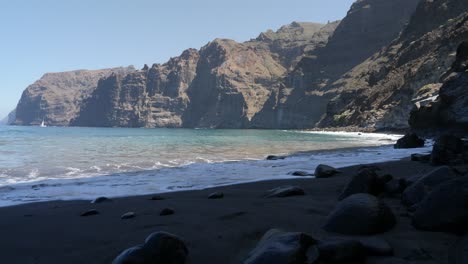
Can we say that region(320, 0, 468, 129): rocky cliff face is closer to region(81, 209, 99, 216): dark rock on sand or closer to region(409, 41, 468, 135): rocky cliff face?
region(409, 41, 468, 135): rocky cliff face

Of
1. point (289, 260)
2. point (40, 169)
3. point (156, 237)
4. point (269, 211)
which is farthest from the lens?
point (40, 169)

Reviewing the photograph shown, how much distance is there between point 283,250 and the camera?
376 cm

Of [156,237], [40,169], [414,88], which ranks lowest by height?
[40,169]

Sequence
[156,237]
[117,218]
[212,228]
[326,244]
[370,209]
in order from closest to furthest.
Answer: [326,244] → [156,237] → [370,209] → [212,228] → [117,218]

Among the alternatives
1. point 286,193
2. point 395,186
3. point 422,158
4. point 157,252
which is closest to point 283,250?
point 157,252

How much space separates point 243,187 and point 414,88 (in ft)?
261

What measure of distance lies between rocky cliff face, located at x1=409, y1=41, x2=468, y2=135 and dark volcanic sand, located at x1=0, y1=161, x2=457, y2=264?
25.5 meters

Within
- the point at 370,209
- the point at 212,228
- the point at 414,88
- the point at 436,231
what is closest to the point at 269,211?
the point at 212,228

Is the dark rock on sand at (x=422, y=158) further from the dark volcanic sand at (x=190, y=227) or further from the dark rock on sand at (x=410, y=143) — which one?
the dark rock on sand at (x=410, y=143)

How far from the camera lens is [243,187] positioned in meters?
10.2

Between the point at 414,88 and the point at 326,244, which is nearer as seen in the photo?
the point at 326,244

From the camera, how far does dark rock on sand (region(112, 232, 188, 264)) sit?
407 centimetres

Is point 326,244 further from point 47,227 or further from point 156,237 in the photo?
point 47,227

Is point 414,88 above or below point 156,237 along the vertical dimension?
above
